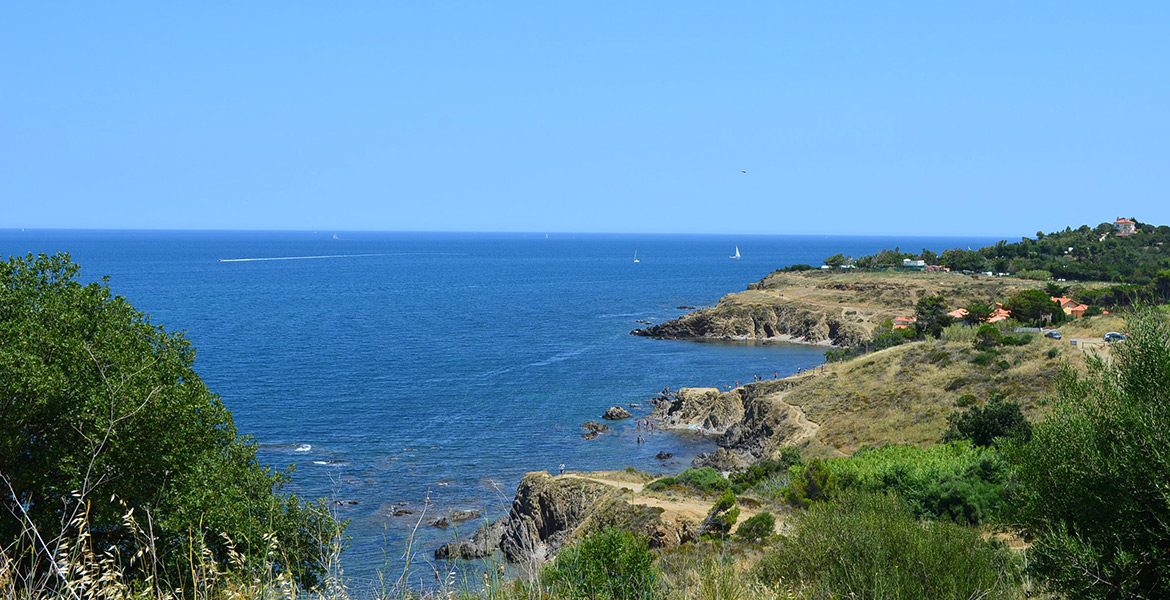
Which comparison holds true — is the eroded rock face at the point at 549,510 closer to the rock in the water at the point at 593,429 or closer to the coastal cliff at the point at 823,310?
the rock in the water at the point at 593,429

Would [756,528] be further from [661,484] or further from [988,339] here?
[988,339]

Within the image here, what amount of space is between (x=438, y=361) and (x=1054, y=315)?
5555cm

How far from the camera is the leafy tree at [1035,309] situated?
76.7 metres

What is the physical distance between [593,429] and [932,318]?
41.9 meters

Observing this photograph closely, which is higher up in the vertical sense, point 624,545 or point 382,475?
point 624,545

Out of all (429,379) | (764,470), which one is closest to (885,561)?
(764,470)

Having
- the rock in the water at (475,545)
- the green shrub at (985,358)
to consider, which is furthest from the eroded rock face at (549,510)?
the green shrub at (985,358)

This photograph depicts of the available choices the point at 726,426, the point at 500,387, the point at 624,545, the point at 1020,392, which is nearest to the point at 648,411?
the point at 726,426

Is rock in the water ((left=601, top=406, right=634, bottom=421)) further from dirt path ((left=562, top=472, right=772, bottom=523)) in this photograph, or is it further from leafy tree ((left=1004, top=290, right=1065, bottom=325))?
leafy tree ((left=1004, top=290, right=1065, bottom=325))

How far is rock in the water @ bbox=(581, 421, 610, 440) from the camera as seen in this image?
5799cm

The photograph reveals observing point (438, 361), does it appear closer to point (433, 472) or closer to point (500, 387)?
point (500, 387)

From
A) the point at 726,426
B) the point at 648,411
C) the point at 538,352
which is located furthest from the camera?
the point at 538,352

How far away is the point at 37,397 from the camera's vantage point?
14.9 metres

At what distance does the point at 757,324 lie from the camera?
107625mm
